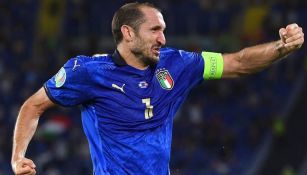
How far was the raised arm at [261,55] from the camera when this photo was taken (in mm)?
4184

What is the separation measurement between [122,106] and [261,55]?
0.84 m

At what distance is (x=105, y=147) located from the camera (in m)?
4.52

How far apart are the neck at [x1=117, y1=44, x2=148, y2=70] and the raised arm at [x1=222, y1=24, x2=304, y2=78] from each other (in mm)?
483

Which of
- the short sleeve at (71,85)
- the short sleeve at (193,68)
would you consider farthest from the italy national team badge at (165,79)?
the short sleeve at (71,85)

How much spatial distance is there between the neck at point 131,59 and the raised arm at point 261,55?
0.48m

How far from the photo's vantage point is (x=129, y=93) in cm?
457

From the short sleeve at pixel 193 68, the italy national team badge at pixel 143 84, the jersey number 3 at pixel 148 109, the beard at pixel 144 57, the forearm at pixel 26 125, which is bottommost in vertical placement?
the forearm at pixel 26 125

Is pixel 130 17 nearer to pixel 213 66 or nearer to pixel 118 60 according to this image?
pixel 118 60

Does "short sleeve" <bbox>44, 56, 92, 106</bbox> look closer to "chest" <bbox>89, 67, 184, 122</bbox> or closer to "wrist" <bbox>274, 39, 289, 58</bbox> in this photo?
"chest" <bbox>89, 67, 184, 122</bbox>

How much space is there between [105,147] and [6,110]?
11.2 m

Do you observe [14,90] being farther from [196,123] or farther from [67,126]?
[196,123]

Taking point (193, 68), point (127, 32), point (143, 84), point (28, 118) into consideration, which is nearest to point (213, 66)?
point (193, 68)

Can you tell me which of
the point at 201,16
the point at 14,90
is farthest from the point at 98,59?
the point at 201,16

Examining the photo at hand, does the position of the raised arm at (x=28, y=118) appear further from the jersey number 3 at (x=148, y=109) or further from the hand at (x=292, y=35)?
the hand at (x=292, y=35)
